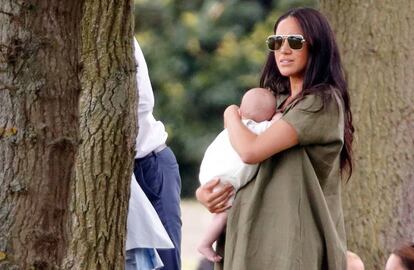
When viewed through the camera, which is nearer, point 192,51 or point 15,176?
point 15,176

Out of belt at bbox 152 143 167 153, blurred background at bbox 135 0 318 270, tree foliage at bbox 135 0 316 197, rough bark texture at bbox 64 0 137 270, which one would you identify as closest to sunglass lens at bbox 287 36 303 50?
belt at bbox 152 143 167 153

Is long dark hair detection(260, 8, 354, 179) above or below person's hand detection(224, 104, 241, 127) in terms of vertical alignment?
above

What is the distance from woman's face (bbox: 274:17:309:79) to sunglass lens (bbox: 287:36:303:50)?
11 mm

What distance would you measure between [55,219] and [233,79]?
16610mm

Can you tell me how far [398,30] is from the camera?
724 centimetres

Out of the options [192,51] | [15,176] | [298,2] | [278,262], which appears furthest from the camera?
[192,51]

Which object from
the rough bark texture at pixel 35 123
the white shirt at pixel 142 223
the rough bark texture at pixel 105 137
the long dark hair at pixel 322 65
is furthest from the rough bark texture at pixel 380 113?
the rough bark texture at pixel 35 123

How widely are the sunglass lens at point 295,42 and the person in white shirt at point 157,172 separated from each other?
882 mm

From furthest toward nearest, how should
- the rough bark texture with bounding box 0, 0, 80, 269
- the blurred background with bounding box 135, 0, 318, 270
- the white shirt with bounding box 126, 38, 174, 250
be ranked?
the blurred background with bounding box 135, 0, 318, 270 < the white shirt with bounding box 126, 38, 174, 250 < the rough bark texture with bounding box 0, 0, 80, 269

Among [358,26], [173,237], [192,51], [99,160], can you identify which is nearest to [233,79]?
[192,51]

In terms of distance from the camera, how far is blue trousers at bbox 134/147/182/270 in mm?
5855

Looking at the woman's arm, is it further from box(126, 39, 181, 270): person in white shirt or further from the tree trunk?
the tree trunk

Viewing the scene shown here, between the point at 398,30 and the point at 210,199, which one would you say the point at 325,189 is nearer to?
the point at 210,199

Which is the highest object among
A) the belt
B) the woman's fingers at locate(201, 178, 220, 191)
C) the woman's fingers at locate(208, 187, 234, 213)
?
the belt
